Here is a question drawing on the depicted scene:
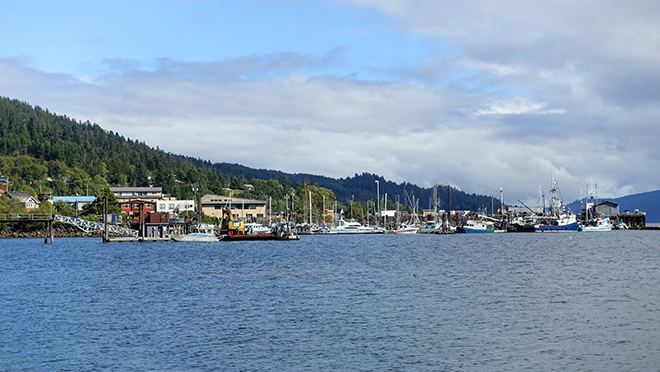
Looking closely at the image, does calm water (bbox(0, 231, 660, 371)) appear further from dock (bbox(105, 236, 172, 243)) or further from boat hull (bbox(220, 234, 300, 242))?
boat hull (bbox(220, 234, 300, 242))

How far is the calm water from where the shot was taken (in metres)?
29.2

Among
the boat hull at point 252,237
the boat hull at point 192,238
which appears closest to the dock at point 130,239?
the boat hull at point 192,238

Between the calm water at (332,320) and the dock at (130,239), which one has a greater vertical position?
the dock at (130,239)

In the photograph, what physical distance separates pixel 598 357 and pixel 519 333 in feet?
18.8

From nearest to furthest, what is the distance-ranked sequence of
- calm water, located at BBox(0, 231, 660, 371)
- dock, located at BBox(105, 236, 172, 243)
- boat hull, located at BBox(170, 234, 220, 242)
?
calm water, located at BBox(0, 231, 660, 371) < dock, located at BBox(105, 236, 172, 243) < boat hull, located at BBox(170, 234, 220, 242)

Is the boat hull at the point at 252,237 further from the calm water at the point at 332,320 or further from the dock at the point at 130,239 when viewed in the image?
the calm water at the point at 332,320

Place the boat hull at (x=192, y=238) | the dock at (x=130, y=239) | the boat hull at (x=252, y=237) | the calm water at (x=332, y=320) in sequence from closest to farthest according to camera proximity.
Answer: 1. the calm water at (x=332, y=320)
2. the dock at (x=130, y=239)
3. the boat hull at (x=192, y=238)
4. the boat hull at (x=252, y=237)

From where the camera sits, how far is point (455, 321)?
38062 mm

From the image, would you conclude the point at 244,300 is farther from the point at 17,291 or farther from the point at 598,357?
the point at 598,357

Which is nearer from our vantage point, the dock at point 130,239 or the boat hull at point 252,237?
the dock at point 130,239

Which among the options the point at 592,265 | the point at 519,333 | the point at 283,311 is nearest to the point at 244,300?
the point at 283,311

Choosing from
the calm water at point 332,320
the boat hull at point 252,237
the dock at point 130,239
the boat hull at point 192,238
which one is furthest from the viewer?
the boat hull at point 252,237

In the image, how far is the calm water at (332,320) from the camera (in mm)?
29203

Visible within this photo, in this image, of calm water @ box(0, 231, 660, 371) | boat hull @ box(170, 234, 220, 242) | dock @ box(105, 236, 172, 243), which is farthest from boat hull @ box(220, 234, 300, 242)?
calm water @ box(0, 231, 660, 371)
